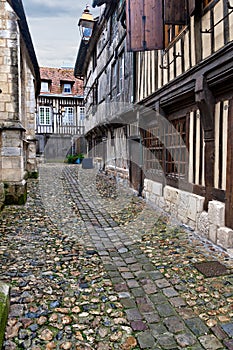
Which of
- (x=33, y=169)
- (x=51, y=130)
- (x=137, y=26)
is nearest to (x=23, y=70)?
(x=33, y=169)

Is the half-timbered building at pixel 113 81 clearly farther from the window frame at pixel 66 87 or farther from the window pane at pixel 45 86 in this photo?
the window pane at pixel 45 86

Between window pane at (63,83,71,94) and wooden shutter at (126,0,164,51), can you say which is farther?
window pane at (63,83,71,94)

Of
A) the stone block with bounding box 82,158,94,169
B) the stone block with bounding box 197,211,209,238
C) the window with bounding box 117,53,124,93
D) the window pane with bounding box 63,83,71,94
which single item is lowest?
the stone block with bounding box 197,211,209,238

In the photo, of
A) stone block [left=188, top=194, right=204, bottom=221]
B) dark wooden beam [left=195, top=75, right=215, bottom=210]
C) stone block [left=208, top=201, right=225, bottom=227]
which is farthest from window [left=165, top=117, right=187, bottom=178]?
stone block [left=208, top=201, right=225, bottom=227]

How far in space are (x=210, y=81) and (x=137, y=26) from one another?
7.27 ft

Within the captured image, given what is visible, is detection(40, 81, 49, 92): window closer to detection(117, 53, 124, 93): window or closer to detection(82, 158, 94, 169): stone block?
detection(82, 158, 94, 169): stone block

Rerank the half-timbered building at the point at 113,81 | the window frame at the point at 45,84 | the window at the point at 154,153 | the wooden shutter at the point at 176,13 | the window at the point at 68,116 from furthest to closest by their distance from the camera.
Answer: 1. the window frame at the point at 45,84
2. the window at the point at 68,116
3. the half-timbered building at the point at 113,81
4. the window at the point at 154,153
5. the wooden shutter at the point at 176,13

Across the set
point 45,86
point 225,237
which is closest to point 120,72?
point 225,237

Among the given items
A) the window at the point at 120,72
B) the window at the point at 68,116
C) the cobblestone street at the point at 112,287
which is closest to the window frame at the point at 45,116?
the window at the point at 68,116

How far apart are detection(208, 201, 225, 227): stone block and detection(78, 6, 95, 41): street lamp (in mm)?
11591

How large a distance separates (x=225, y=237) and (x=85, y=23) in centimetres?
1232

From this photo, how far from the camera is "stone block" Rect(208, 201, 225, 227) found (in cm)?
356

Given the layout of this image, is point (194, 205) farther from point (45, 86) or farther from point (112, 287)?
point (45, 86)

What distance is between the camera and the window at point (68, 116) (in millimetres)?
23281
